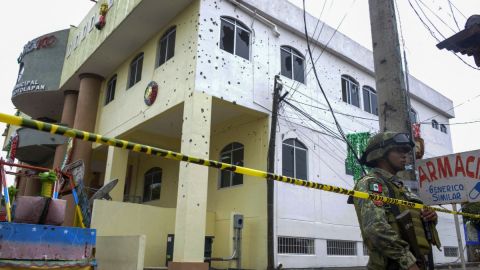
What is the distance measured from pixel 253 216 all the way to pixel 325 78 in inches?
255

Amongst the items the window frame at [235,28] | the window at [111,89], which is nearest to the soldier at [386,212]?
the window frame at [235,28]

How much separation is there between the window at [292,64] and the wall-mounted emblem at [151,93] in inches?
175

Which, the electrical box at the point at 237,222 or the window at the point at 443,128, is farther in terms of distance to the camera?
the window at the point at 443,128

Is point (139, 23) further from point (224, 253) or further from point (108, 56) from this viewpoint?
point (224, 253)

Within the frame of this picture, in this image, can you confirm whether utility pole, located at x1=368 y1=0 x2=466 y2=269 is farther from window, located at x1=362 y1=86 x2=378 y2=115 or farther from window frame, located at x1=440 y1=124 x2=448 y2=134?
window frame, located at x1=440 y1=124 x2=448 y2=134

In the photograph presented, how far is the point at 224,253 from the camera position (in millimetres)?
12453

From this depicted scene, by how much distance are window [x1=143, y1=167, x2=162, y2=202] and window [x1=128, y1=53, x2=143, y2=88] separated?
13.6 feet

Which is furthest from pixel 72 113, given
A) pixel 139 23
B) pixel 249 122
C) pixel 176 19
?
pixel 249 122

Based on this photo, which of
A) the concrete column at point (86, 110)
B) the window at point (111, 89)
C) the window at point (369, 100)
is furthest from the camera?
the window at point (369, 100)

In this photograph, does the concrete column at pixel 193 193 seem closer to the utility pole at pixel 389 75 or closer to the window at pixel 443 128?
the utility pole at pixel 389 75

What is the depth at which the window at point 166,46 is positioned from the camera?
1364cm

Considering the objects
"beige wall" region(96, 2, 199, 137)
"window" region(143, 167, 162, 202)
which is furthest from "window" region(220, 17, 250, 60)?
"window" region(143, 167, 162, 202)

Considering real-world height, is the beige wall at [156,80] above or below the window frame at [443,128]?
below

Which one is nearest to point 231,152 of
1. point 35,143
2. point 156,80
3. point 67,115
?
point 156,80
